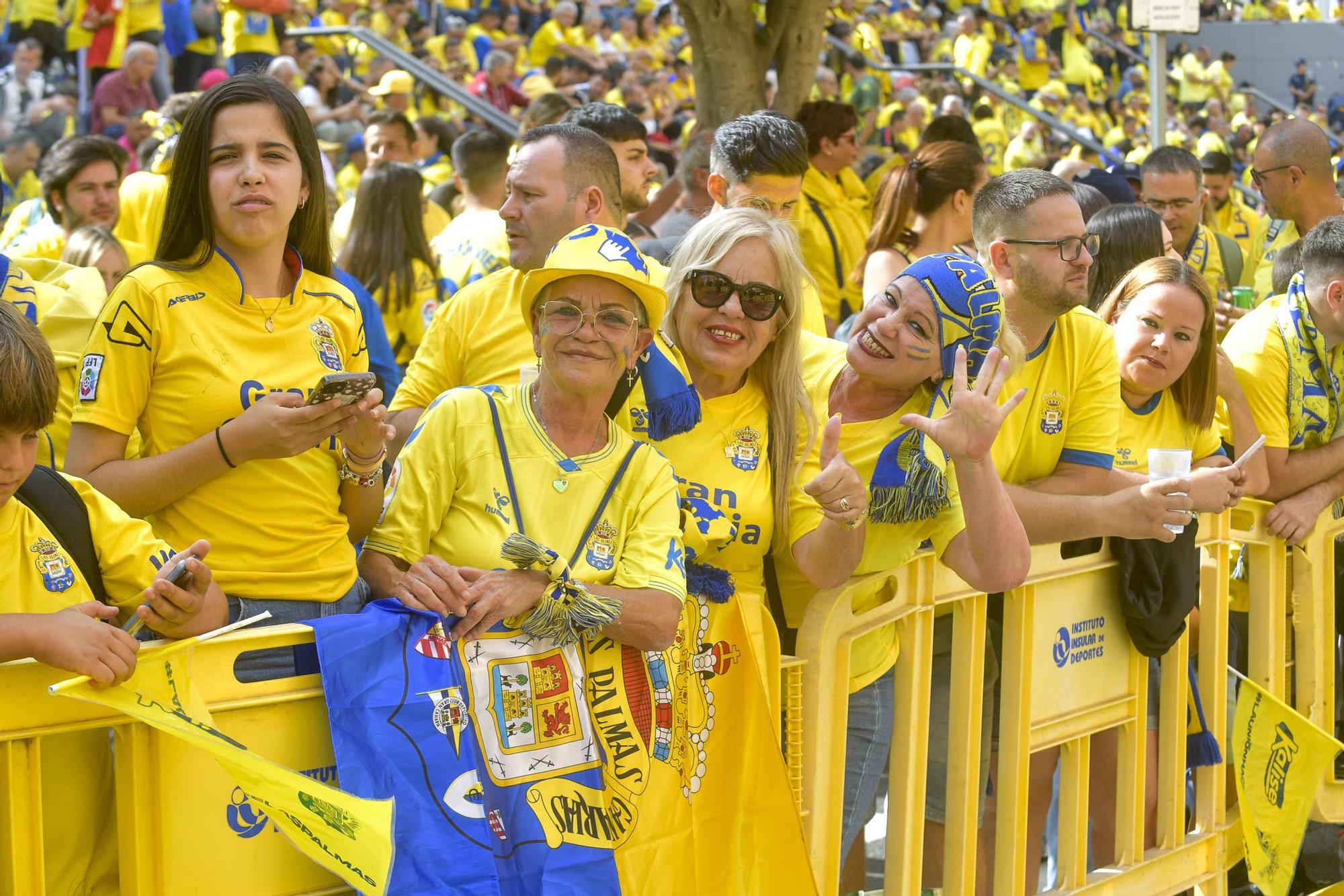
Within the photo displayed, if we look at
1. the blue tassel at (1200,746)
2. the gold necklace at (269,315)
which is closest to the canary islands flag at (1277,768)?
the blue tassel at (1200,746)

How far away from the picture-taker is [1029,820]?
4488 millimetres

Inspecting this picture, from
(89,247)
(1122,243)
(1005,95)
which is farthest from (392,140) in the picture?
(1005,95)

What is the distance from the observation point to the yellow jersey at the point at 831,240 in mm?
7656

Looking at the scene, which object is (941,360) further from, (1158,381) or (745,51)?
(745,51)

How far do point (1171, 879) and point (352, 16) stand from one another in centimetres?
1535

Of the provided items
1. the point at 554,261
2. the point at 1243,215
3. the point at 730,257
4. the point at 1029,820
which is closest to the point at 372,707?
the point at 554,261

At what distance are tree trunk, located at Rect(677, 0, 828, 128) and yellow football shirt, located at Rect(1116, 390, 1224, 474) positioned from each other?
451cm

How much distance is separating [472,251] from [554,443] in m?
3.43

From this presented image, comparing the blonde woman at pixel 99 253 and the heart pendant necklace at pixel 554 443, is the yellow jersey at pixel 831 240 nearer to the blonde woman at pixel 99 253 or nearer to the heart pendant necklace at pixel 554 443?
the blonde woman at pixel 99 253

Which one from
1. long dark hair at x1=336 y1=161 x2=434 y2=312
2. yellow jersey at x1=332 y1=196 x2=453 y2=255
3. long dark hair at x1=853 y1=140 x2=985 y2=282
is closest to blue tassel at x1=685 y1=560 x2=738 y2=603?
long dark hair at x1=853 y1=140 x2=985 y2=282

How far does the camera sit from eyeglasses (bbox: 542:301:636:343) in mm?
2982

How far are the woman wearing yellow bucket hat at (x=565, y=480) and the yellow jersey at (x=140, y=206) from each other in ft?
14.2

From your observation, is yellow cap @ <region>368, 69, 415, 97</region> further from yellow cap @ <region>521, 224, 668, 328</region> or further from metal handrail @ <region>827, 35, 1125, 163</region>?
yellow cap @ <region>521, 224, 668, 328</region>

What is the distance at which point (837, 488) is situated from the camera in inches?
120
